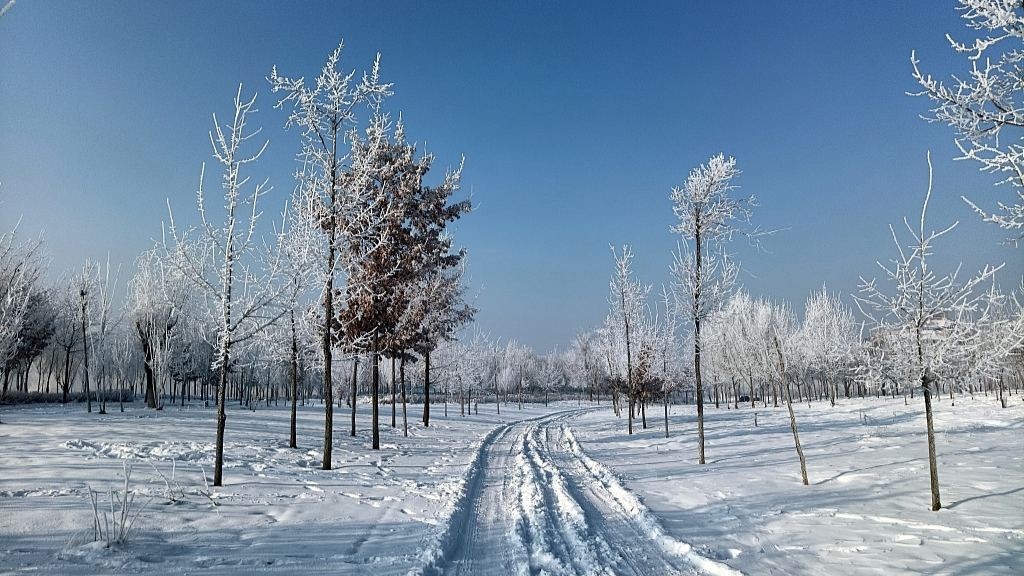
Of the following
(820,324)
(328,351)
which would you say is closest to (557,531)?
(328,351)

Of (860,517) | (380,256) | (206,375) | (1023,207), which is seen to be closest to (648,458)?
(860,517)

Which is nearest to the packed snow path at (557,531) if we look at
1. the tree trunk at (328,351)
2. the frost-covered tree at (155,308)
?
the tree trunk at (328,351)

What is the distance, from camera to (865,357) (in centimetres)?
936

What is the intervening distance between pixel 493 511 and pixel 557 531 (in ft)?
5.76

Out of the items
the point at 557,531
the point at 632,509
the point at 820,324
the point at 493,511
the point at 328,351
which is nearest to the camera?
the point at 557,531

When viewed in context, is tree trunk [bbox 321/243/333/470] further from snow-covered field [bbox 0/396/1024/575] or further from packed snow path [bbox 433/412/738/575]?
packed snow path [bbox 433/412/738/575]

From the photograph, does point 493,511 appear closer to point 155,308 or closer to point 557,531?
point 557,531

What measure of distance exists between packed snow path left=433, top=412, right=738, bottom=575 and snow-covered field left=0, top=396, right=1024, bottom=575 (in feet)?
0.13

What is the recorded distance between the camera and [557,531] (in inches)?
298

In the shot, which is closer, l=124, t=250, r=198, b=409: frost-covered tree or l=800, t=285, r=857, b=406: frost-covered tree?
l=124, t=250, r=198, b=409: frost-covered tree

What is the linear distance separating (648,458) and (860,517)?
8.90 m

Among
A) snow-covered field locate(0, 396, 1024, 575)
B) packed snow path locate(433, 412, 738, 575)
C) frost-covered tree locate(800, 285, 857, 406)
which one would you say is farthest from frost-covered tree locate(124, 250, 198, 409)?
frost-covered tree locate(800, 285, 857, 406)

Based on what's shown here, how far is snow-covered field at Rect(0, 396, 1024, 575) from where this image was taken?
6035 millimetres

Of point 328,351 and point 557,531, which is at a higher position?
point 328,351
